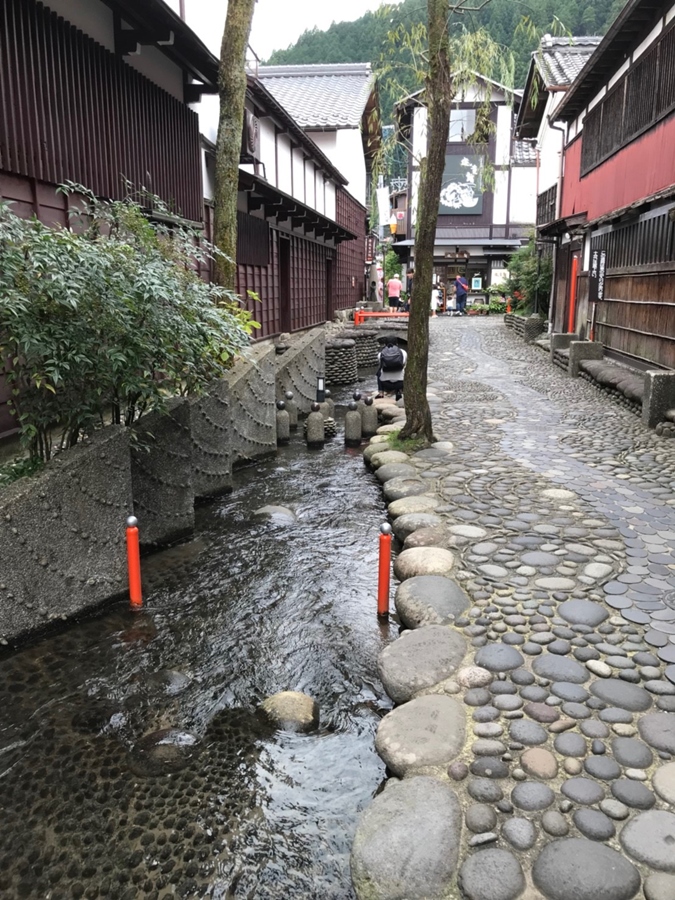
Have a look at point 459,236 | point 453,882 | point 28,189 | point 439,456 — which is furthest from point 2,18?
point 459,236

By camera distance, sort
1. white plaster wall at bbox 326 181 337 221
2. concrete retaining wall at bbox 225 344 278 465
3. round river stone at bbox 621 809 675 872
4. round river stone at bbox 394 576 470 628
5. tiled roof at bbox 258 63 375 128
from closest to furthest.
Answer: round river stone at bbox 621 809 675 872
round river stone at bbox 394 576 470 628
concrete retaining wall at bbox 225 344 278 465
white plaster wall at bbox 326 181 337 221
tiled roof at bbox 258 63 375 128

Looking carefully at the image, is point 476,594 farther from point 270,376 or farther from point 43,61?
point 43,61

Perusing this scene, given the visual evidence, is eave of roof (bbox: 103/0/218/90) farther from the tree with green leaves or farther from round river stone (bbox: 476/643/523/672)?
round river stone (bbox: 476/643/523/672)

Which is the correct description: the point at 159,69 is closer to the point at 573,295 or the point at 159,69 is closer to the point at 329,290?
the point at 573,295

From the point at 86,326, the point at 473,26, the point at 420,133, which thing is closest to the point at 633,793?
the point at 86,326

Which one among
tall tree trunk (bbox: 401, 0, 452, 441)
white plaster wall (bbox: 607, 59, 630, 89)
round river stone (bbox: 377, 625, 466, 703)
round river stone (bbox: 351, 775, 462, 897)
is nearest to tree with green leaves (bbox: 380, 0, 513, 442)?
tall tree trunk (bbox: 401, 0, 452, 441)

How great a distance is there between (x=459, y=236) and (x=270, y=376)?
36.3 m

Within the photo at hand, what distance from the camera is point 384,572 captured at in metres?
5.84

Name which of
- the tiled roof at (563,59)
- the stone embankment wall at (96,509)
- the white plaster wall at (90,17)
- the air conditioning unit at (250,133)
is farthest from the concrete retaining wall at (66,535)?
the tiled roof at (563,59)

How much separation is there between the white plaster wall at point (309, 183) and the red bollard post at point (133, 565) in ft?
70.6

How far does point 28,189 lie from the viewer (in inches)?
345

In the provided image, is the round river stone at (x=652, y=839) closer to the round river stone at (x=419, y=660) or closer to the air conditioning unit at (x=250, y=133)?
the round river stone at (x=419, y=660)

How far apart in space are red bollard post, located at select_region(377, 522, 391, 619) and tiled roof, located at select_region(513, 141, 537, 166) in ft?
142

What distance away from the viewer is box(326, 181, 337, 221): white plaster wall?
97.4 ft
